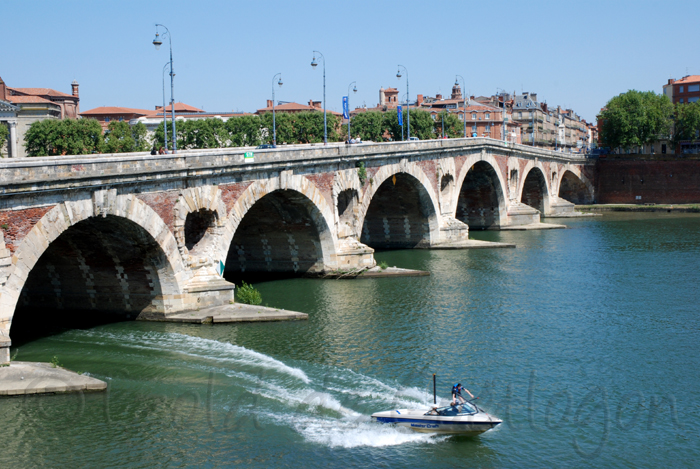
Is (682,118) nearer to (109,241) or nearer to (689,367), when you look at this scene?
(689,367)

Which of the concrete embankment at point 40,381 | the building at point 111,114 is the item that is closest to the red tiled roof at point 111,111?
the building at point 111,114

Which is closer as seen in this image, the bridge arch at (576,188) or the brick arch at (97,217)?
the brick arch at (97,217)

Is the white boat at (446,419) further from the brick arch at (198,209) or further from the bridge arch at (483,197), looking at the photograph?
the bridge arch at (483,197)

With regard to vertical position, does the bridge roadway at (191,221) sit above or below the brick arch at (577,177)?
below

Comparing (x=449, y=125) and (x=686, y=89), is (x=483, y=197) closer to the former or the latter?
(x=449, y=125)

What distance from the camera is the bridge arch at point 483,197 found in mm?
74875

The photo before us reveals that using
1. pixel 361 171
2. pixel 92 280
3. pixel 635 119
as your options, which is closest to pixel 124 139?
pixel 361 171

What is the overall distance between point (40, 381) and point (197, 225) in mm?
13073

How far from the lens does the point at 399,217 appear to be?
60812 millimetres

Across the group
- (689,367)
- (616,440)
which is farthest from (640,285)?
(616,440)

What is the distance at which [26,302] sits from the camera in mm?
35406

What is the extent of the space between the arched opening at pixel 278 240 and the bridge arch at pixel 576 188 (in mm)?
65148

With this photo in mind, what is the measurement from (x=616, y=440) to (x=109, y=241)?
69.7 feet

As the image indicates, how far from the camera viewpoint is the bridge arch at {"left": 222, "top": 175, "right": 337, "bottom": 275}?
43.2 meters
